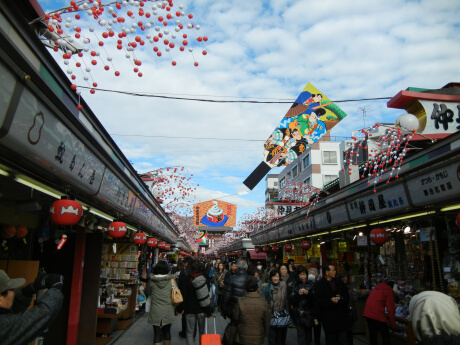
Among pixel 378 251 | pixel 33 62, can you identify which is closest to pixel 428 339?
pixel 33 62

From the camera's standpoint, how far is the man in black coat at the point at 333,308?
6.57m

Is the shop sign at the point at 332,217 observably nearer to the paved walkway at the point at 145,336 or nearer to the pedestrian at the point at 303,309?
the paved walkway at the point at 145,336

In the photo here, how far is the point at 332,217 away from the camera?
38.7ft

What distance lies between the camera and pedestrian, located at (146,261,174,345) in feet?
24.0

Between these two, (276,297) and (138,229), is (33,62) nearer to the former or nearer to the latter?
(276,297)

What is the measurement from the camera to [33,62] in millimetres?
3496

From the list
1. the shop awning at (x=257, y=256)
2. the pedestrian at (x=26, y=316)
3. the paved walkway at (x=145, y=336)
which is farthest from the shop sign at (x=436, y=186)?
the shop awning at (x=257, y=256)

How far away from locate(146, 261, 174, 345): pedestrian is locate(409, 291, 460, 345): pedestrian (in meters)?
5.05

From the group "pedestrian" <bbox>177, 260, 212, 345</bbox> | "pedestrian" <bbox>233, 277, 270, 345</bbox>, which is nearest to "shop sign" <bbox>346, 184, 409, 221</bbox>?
"pedestrian" <bbox>233, 277, 270, 345</bbox>

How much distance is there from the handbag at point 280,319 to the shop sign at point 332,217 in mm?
4241

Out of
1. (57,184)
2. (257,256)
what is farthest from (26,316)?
(257,256)

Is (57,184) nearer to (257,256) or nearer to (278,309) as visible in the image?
(278,309)

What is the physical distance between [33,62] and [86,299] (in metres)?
6.55

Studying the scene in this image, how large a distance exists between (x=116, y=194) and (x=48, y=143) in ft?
11.5
